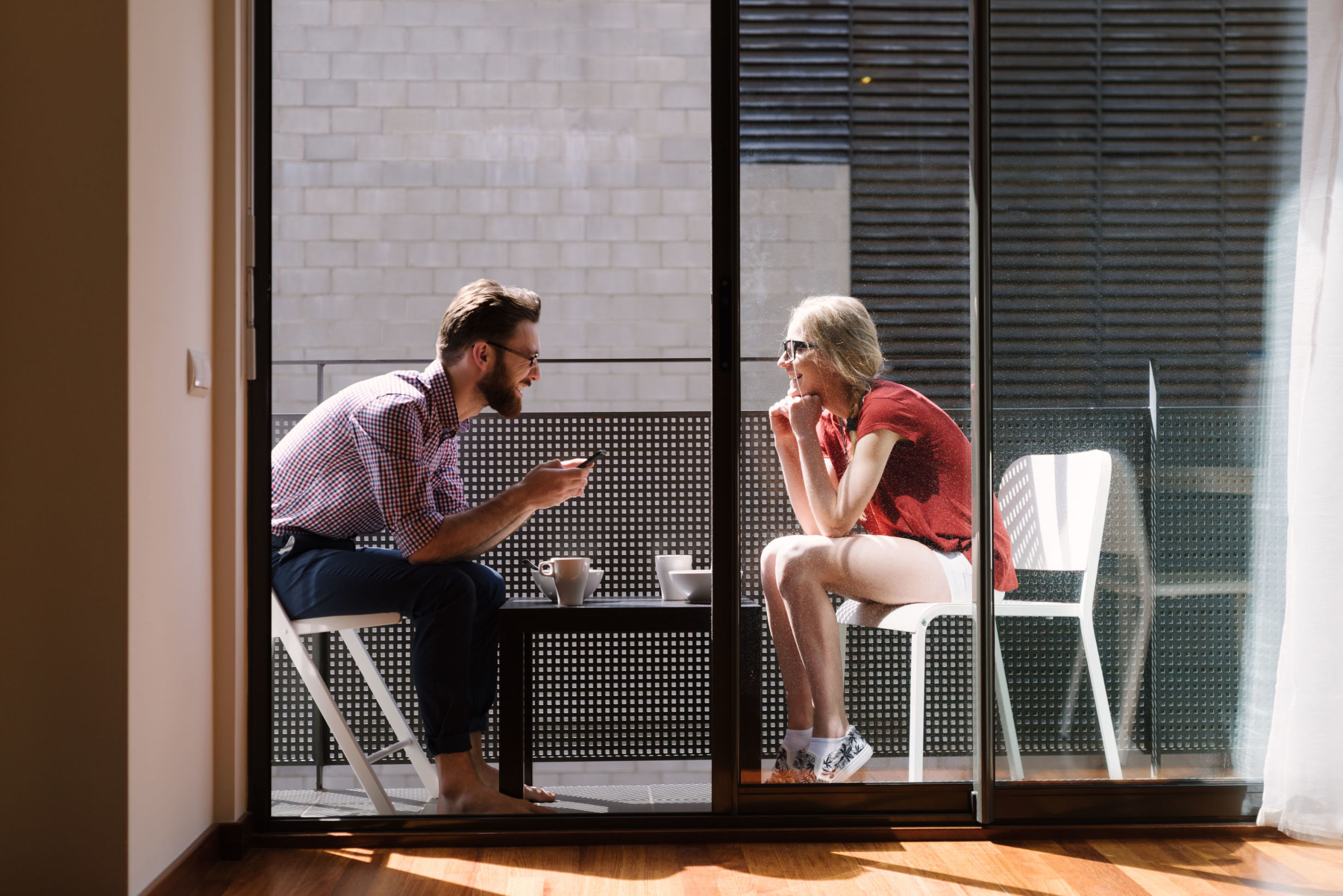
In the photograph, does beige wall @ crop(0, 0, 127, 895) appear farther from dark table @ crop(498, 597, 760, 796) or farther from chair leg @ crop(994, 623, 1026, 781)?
chair leg @ crop(994, 623, 1026, 781)

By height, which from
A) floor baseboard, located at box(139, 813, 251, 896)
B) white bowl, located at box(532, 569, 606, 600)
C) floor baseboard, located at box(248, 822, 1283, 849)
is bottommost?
floor baseboard, located at box(248, 822, 1283, 849)

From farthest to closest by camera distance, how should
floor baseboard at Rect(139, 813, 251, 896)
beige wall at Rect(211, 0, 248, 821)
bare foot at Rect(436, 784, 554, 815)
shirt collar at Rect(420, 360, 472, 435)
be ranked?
1. shirt collar at Rect(420, 360, 472, 435)
2. bare foot at Rect(436, 784, 554, 815)
3. beige wall at Rect(211, 0, 248, 821)
4. floor baseboard at Rect(139, 813, 251, 896)

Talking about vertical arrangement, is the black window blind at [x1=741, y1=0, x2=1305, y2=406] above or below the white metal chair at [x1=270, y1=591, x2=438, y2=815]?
above

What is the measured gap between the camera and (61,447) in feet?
5.44

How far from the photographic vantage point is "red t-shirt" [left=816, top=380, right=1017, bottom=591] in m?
2.22

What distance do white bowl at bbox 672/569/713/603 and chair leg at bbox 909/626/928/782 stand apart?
516mm

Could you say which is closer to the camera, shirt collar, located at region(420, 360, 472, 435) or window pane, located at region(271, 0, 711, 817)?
shirt collar, located at region(420, 360, 472, 435)

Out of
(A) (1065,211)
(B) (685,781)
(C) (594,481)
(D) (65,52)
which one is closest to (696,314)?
(C) (594,481)

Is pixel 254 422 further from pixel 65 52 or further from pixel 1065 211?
pixel 1065 211

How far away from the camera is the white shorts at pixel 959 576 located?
224cm

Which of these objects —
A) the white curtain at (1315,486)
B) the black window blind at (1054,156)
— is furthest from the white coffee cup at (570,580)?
the white curtain at (1315,486)

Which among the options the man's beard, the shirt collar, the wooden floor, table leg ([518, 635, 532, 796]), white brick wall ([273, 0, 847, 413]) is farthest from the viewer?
white brick wall ([273, 0, 847, 413])

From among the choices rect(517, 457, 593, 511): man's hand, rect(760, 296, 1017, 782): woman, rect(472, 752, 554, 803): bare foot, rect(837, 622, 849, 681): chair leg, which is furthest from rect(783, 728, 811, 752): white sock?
rect(517, 457, 593, 511): man's hand

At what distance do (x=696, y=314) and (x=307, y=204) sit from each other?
1490mm
